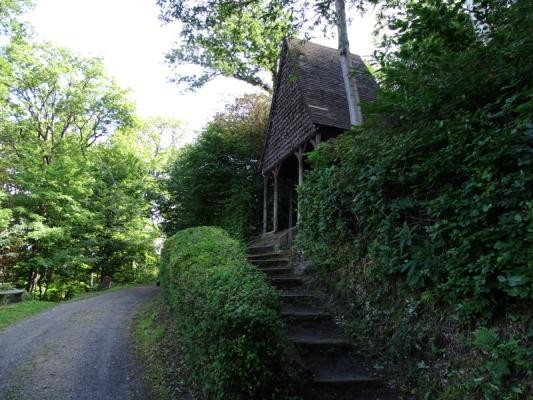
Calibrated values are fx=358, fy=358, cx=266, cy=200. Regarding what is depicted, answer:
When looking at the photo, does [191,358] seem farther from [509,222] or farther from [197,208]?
[197,208]

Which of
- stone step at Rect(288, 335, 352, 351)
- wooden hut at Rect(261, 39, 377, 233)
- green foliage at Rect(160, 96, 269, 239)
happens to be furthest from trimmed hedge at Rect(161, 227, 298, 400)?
green foliage at Rect(160, 96, 269, 239)

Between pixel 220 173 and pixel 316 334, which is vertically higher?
pixel 220 173

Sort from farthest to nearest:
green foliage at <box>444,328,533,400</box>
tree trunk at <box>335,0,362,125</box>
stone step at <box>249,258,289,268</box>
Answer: tree trunk at <box>335,0,362,125</box> < stone step at <box>249,258,289,268</box> < green foliage at <box>444,328,533,400</box>

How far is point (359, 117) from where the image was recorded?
830 cm

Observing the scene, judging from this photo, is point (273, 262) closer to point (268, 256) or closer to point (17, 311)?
point (268, 256)

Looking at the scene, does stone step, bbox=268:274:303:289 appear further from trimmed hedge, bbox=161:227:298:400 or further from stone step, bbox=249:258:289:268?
trimmed hedge, bbox=161:227:298:400

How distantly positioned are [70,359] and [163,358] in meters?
1.72

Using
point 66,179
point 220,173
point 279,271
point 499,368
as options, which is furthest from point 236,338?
point 66,179

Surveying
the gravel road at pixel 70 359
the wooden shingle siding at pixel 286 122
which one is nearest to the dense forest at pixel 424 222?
the gravel road at pixel 70 359

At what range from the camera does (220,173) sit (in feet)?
54.2

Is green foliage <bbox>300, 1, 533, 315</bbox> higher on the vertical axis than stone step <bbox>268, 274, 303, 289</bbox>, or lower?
higher

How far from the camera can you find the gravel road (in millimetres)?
4777

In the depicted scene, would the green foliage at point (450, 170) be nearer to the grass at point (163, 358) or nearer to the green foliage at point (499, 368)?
the green foliage at point (499, 368)

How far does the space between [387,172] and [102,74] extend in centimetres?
2561
